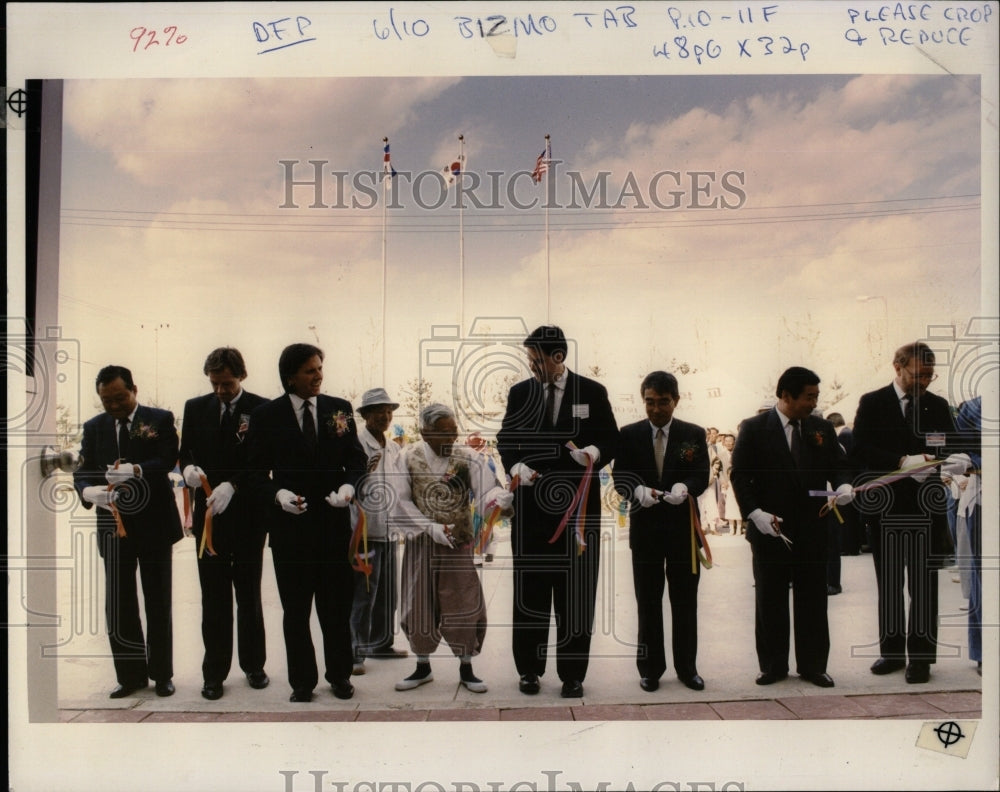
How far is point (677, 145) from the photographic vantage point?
11.5 ft

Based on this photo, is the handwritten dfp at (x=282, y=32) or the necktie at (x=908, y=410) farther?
the necktie at (x=908, y=410)

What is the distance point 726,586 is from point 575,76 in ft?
7.25

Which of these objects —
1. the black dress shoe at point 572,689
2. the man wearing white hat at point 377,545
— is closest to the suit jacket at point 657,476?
the black dress shoe at point 572,689

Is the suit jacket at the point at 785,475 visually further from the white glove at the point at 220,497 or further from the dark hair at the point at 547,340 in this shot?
the white glove at the point at 220,497

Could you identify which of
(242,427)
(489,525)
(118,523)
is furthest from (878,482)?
(118,523)

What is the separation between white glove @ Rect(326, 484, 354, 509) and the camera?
3.49 metres

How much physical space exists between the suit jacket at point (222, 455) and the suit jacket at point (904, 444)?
253 cm

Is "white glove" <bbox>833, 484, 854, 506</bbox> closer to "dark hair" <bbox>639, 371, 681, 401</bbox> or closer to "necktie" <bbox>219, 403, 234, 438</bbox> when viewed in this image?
"dark hair" <bbox>639, 371, 681, 401</bbox>

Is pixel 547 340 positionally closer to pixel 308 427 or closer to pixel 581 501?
pixel 581 501

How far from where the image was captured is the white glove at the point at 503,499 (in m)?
3.50

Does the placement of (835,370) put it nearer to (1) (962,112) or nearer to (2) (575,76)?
(1) (962,112)

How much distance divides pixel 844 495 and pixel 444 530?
1679mm

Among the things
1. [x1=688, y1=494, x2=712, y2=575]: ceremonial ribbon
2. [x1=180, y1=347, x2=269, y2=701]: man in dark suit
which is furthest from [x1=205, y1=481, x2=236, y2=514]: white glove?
[x1=688, y1=494, x2=712, y2=575]: ceremonial ribbon

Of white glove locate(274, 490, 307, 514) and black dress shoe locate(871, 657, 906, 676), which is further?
black dress shoe locate(871, 657, 906, 676)
